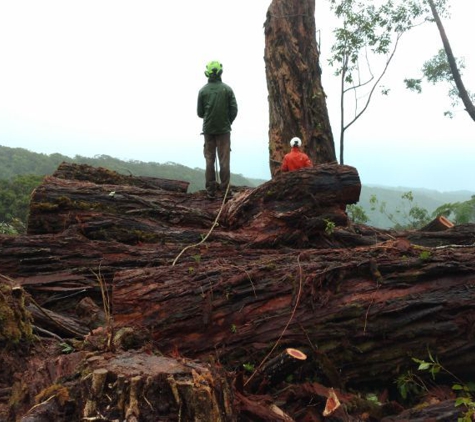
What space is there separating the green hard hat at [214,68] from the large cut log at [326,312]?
5.04 metres

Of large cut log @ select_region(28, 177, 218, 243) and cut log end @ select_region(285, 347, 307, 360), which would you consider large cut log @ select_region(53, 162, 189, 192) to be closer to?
large cut log @ select_region(28, 177, 218, 243)

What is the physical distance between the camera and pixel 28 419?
2352mm

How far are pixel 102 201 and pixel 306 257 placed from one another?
139 inches

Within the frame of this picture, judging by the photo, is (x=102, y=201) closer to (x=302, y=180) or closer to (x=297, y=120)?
(x=302, y=180)

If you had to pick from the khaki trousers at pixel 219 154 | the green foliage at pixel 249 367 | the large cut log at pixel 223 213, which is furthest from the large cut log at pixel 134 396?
the khaki trousers at pixel 219 154

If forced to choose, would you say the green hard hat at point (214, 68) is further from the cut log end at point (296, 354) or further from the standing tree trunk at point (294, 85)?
the cut log end at point (296, 354)

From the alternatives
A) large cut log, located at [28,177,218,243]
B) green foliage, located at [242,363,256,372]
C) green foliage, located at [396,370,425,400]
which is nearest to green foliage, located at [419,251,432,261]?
green foliage, located at [396,370,425,400]

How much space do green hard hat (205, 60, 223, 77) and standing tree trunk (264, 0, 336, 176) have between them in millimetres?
2038

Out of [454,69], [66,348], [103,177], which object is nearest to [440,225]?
[103,177]

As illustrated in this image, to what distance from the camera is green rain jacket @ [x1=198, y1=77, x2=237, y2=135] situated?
8.31 m

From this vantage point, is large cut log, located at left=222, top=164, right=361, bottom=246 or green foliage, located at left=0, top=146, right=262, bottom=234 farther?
green foliage, located at left=0, top=146, right=262, bottom=234

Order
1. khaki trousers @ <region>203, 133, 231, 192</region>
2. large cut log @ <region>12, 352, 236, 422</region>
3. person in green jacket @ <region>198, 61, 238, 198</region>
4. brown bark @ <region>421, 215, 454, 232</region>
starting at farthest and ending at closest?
khaki trousers @ <region>203, 133, 231, 192</region>, person in green jacket @ <region>198, 61, 238, 198</region>, brown bark @ <region>421, 215, 454, 232</region>, large cut log @ <region>12, 352, 236, 422</region>

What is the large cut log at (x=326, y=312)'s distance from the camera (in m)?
3.87

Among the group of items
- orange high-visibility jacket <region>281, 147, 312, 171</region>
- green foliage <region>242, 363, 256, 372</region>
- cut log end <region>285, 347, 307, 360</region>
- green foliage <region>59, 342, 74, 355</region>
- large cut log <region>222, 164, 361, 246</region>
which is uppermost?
orange high-visibility jacket <region>281, 147, 312, 171</region>
